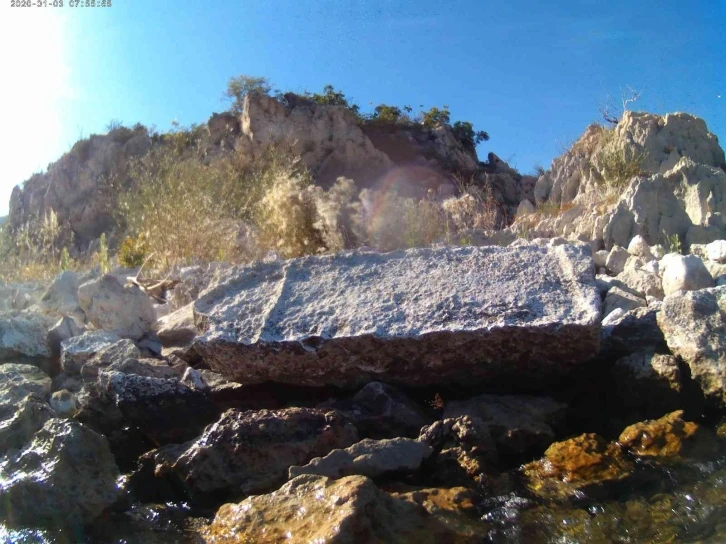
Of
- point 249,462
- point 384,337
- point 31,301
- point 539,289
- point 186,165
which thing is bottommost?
point 249,462

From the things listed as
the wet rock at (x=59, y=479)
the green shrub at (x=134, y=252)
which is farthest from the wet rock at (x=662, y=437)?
the green shrub at (x=134, y=252)

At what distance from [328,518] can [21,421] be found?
1658 millimetres

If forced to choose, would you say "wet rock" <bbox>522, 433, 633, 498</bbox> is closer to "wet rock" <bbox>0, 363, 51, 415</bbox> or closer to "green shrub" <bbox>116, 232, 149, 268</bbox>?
"wet rock" <bbox>0, 363, 51, 415</bbox>

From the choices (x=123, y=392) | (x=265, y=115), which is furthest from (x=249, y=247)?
(x=265, y=115)

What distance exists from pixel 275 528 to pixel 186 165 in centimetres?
736

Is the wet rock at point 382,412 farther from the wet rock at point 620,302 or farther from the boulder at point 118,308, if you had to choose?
the boulder at point 118,308

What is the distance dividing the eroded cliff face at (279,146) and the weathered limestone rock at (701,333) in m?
13.6

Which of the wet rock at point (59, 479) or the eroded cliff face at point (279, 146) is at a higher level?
the eroded cliff face at point (279, 146)

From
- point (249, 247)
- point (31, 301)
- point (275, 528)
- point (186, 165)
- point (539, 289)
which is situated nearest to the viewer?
point (275, 528)

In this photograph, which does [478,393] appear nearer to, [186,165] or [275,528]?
[275,528]

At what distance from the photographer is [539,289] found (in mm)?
3139

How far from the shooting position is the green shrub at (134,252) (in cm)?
796

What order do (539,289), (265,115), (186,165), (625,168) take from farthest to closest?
(265,115)
(625,168)
(186,165)
(539,289)

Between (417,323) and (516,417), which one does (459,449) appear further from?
(417,323)
